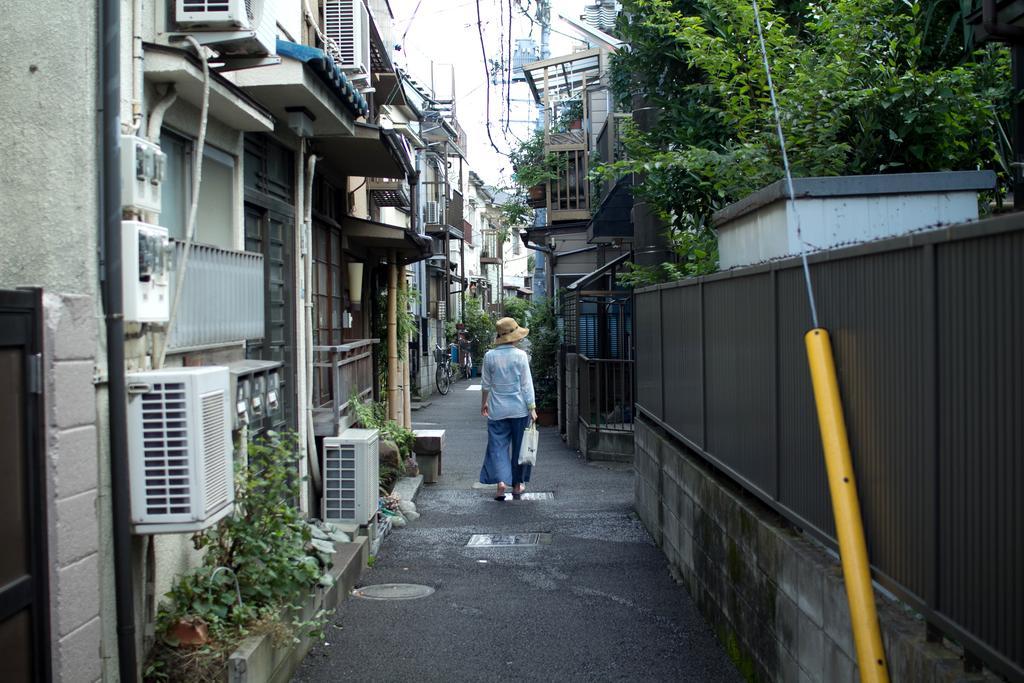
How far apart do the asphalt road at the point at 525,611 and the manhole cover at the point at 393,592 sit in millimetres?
106

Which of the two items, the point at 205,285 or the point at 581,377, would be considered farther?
the point at 581,377

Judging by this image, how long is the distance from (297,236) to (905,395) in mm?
6272

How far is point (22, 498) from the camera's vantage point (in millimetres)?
3633

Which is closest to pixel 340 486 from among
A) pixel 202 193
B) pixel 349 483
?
pixel 349 483

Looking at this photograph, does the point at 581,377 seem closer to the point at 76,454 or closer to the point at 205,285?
the point at 205,285

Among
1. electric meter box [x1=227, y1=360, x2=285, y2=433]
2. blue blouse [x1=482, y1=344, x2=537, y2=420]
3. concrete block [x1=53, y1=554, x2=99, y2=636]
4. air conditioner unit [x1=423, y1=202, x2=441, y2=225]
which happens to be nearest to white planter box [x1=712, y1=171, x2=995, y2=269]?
electric meter box [x1=227, y1=360, x2=285, y2=433]

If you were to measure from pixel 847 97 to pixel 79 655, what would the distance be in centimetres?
582

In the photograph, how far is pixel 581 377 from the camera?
53.9ft

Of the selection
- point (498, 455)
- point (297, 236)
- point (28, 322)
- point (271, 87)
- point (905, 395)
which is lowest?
point (498, 455)

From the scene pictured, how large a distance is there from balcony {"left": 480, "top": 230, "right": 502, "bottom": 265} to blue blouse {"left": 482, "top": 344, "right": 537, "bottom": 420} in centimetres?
4286

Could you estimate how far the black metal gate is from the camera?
3.50 meters

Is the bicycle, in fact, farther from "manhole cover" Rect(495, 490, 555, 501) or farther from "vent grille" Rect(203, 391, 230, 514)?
"vent grille" Rect(203, 391, 230, 514)

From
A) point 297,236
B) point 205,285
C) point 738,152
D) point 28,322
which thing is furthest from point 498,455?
point 28,322

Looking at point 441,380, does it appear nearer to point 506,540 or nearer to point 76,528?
point 506,540
